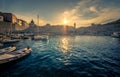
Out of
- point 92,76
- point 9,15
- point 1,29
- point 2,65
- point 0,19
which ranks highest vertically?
point 9,15

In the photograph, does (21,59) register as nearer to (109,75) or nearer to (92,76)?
(92,76)

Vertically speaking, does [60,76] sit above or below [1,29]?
below

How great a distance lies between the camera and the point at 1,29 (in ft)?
263

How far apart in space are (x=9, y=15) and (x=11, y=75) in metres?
100

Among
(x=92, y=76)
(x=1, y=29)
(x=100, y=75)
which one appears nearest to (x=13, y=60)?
(x=92, y=76)

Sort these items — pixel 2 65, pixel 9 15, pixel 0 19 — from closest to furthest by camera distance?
pixel 2 65
pixel 0 19
pixel 9 15

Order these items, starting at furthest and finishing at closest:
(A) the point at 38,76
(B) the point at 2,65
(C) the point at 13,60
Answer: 1. (C) the point at 13,60
2. (B) the point at 2,65
3. (A) the point at 38,76

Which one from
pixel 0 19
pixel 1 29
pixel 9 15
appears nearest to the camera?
pixel 1 29

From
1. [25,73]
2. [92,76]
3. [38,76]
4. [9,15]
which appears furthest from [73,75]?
[9,15]

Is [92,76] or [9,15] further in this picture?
[9,15]

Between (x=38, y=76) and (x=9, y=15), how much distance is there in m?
102

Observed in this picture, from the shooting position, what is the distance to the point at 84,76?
1324 cm

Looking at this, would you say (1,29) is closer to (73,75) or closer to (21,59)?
(21,59)

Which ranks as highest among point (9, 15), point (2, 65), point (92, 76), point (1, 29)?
point (9, 15)
